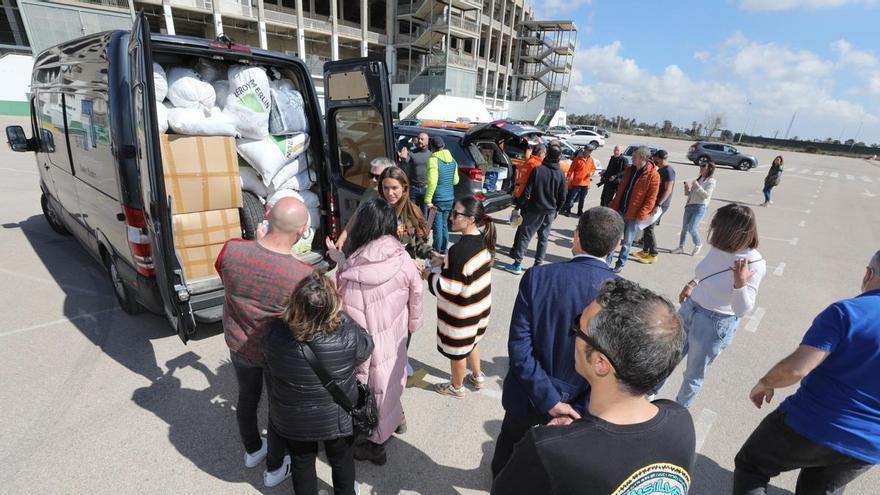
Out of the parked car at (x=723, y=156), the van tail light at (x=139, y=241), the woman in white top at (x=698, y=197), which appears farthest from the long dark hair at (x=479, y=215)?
the parked car at (x=723, y=156)

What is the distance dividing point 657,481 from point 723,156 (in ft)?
87.3

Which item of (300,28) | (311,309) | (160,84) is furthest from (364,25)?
(311,309)

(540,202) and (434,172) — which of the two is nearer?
(540,202)

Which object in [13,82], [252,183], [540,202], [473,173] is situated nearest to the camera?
[252,183]

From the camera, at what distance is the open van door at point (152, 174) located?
229 centimetres

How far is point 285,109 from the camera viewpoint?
4.02 m

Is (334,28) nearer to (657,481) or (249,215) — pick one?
(249,215)

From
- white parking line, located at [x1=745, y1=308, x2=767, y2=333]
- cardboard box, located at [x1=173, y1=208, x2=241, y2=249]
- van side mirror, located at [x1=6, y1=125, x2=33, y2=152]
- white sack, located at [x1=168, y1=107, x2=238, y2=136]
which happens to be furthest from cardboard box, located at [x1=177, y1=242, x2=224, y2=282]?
white parking line, located at [x1=745, y1=308, x2=767, y2=333]

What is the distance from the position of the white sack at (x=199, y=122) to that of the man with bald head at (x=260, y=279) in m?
1.91

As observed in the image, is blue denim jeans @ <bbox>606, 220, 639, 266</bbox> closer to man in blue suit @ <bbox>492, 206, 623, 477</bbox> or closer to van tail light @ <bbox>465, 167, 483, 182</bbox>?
van tail light @ <bbox>465, 167, 483, 182</bbox>

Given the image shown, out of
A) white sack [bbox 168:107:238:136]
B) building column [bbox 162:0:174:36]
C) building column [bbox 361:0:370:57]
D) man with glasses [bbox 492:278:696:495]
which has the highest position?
building column [bbox 361:0:370:57]

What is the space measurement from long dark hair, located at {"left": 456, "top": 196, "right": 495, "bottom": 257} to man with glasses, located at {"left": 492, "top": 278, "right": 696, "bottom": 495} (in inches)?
57.4

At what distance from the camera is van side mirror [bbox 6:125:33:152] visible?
4797mm

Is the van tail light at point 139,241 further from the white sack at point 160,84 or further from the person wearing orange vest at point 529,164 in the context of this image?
the person wearing orange vest at point 529,164
